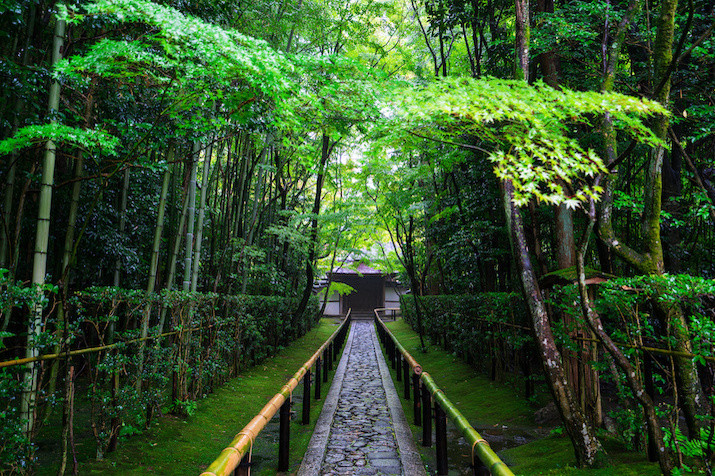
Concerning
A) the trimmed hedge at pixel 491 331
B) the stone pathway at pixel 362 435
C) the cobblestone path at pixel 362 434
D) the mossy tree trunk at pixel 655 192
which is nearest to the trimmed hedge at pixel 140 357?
the stone pathway at pixel 362 435

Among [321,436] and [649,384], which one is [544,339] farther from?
[321,436]

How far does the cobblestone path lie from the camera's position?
14.7 feet

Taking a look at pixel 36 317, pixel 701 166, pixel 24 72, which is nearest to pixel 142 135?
pixel 24 72

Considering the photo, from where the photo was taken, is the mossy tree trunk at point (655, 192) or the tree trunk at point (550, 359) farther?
the mossy tree trunk at point (655, 192)

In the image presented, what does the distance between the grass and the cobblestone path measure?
40 centimetres

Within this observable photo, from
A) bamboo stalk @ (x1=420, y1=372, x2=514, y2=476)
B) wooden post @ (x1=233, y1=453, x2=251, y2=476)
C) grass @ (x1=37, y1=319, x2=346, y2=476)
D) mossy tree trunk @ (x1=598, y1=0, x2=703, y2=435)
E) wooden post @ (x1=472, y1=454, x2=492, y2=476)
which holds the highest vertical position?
mossy tree trunk @ (x1=598, y1=0, x2=703, y2=435)

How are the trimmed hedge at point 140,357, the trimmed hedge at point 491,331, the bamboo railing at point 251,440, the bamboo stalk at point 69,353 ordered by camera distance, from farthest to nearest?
the trimmed hedge at point 491,331 < the trimmed hedge at point 140,357 < the bamboo stalk at point 69,353 < the bamboo railing at point 251,440

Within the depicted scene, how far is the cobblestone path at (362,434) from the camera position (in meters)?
4.48

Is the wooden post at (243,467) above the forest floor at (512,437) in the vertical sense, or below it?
above

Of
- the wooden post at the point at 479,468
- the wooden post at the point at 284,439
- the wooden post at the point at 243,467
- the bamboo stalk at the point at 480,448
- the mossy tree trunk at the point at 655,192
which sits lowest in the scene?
the wooden post at the point at 284,439

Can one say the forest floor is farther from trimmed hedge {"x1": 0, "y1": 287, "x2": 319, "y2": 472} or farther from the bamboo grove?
trimmed hedge {"x1": 0, "y1": 287, "x2": 319, "y2": 472}

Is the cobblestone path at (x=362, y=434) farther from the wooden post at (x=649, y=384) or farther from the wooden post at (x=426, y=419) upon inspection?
the wooden post at (x=649, y=384)

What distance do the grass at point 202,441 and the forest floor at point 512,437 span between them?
6.03 feet

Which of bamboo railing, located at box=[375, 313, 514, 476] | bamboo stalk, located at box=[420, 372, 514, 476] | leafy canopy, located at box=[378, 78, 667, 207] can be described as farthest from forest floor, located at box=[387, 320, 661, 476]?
leafy canopy, located at box=[378, 78, 667, 207]
